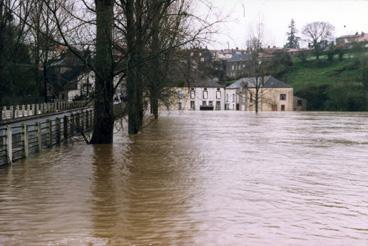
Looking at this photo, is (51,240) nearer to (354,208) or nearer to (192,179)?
(354,208)

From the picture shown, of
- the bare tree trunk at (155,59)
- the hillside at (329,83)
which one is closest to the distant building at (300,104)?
the hillside at (329,83)

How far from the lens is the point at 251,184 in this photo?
40.9ft

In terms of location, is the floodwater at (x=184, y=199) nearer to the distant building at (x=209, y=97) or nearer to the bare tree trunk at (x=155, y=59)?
the bare tree trunk at (x=155, y=59)

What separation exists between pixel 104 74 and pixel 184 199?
34.6 feet

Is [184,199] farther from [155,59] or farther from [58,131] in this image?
[155,59]

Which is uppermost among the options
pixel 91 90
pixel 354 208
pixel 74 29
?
pixel 74 29

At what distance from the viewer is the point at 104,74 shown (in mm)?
20438

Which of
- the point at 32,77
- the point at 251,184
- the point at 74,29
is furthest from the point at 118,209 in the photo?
the point at 32,77

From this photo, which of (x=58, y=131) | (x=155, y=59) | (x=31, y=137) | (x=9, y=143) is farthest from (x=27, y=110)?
(x=9, y=143)

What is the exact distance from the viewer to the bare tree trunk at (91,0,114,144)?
1966 centimetres

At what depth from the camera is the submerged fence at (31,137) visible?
15.1 meters

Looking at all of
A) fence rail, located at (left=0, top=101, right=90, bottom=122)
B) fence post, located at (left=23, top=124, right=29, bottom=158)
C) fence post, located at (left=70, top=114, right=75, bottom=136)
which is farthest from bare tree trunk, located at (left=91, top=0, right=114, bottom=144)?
fence rail, located at (left=0, top=101, right=90, bottom=122)

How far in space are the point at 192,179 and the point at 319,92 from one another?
96.8 meters

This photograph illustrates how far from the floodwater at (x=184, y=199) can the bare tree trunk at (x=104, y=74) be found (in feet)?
7.48
